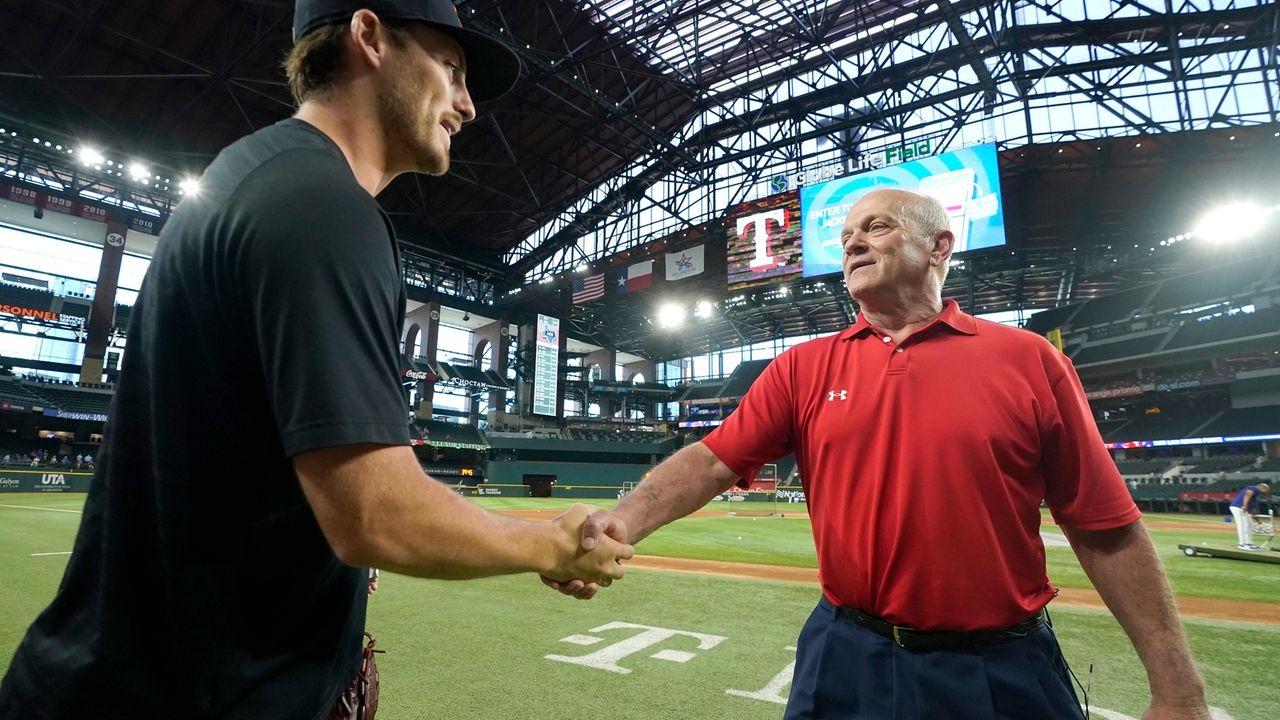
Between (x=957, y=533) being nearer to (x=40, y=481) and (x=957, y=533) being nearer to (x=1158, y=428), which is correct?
(x=40, y=481)

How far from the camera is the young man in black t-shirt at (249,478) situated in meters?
1.03

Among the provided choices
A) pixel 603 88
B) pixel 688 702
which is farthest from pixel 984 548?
pixel 603 88

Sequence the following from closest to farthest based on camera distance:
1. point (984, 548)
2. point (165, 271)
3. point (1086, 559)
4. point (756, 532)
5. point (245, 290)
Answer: point (245, 290), point (165, 271), point (984, 548), point (1086, 559), point (756, 532)

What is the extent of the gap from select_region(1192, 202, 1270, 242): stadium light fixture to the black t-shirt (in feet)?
112

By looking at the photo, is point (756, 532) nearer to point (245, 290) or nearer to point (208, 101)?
point (245, 290)

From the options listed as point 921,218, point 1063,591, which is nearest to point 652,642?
point 921,218

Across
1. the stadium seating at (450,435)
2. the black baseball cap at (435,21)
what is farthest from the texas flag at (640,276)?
the black baseball cap at (435,21)

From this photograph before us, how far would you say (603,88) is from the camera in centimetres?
2912

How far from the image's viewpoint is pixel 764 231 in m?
27.9

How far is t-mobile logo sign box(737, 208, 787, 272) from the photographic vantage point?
27.5 meters

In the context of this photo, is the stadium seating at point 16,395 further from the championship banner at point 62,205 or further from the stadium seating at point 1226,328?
the stadium seating at point 1226,328

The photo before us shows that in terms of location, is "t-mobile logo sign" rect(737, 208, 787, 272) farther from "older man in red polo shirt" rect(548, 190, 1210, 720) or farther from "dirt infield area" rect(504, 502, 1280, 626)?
"older man in red polo shirt" rect(548, 190, 1210, 720)

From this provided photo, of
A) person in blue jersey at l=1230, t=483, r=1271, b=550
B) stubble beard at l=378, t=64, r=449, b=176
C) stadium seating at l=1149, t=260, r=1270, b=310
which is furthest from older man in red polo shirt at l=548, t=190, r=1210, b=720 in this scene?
stadium seating at l=1149, t=260, r=1270, b=310

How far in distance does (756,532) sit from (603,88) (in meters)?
22.1
